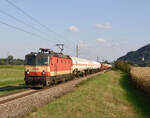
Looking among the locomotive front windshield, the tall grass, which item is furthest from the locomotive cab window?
the tall grass

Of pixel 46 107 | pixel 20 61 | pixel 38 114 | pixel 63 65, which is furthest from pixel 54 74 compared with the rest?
pixel 20 61

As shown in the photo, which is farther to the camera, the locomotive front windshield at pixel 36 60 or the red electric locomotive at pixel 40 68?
the locomotive front windshield at pixel 36 60

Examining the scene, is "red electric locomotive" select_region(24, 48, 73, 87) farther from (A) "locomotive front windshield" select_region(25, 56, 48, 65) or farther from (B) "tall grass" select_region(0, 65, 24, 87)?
(B) "tall grass" select_region(0, 65, 24, 87)

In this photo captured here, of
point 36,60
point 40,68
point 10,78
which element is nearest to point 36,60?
point 36,60

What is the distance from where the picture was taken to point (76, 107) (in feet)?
31.9

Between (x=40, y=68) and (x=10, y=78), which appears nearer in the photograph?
(x=40, y=68)

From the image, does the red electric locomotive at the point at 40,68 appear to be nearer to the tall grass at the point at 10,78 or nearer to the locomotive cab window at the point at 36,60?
the locomotive cab window at the point at 36,60

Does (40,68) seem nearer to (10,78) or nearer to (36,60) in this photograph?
(36,60)

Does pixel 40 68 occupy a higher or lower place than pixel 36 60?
lower

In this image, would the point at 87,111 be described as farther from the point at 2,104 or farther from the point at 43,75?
the point at 43,75

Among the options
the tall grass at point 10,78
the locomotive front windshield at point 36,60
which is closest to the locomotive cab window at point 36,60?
the locomotive front windshield at point 36,60

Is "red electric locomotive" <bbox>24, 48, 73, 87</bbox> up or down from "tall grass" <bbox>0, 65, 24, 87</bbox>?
up

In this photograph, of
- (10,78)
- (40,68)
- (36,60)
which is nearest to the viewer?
(40,68)

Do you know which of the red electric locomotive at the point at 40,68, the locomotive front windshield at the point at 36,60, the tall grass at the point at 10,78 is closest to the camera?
the red electric locomotive at the point at 40,68
